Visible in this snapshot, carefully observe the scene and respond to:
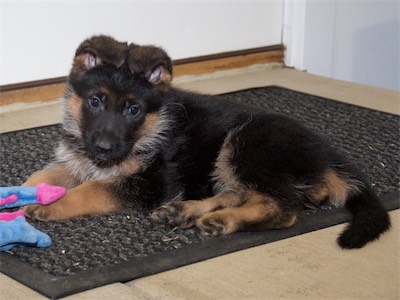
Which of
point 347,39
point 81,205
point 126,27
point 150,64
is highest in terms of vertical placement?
point 150,64

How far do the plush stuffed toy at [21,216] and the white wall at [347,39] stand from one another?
A: 126 inches

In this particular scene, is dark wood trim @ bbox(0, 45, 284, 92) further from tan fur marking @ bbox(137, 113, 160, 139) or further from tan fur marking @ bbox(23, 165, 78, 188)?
tan fur marking @ bbox(137, 113, 160, 139)

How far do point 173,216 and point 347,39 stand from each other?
3438 mm

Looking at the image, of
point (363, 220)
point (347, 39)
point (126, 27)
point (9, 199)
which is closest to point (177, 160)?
point (9, 199)

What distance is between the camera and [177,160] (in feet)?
11.3

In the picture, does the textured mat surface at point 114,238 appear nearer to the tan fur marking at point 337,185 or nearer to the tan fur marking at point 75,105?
→ the tan fur marking at point 337,185

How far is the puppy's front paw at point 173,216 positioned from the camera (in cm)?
313

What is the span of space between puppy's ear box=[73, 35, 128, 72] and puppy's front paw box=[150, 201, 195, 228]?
612 mm

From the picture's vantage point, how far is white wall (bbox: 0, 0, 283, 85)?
475cm

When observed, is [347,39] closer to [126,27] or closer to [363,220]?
[126,27]

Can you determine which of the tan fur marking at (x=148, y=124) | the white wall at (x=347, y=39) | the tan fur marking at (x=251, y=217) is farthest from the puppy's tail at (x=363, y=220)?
the white wall at (x=347, y=39)

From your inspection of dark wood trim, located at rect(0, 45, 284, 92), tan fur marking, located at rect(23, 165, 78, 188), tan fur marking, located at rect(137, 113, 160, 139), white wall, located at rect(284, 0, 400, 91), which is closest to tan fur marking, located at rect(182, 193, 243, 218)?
tan fur marking, located at rect(137, 113, 160, 139)

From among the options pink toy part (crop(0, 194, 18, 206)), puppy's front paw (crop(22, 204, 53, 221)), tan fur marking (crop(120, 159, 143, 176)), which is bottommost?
puppy's front paw (crop(22, 204, 53, 221))

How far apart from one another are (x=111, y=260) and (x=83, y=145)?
→ 0.79 m
